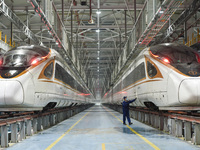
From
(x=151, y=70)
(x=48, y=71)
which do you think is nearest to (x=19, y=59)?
(x=48, y=71)

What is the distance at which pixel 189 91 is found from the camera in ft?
32.9

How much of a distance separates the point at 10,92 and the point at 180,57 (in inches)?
273

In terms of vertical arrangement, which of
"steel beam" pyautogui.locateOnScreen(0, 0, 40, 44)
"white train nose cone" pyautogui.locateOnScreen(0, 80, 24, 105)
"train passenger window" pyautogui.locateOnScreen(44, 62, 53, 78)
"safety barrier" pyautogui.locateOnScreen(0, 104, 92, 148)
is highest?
"steel beam" pyautogui.locateOnScreen(0, 0, 40, 44)

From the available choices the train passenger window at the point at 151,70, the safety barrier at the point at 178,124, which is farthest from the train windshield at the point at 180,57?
the safety barrier at the point at 178,124

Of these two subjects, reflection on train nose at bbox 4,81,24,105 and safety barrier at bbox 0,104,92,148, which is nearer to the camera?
safety barrier at bbox 0,104,92,148

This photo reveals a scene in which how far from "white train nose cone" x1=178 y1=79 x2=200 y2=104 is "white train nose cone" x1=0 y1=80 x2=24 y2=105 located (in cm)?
591

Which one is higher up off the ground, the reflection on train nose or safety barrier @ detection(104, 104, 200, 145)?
the reflection on train nose

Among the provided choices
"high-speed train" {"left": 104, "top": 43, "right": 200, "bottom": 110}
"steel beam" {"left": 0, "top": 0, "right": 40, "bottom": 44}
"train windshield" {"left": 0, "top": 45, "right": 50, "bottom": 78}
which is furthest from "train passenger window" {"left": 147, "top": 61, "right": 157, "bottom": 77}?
"steel beam" {"left": 0, "top": 0, "right": 40, "bottom": 44}

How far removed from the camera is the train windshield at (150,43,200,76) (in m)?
10.9

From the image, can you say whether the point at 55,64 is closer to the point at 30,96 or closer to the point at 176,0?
the point at 30,96

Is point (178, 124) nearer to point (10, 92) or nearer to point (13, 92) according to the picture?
point (13, 92)

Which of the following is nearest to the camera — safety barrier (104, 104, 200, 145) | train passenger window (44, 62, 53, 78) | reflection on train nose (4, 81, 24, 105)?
safety barrier (104, 104, 200, 145)

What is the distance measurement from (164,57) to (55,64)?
5.50m

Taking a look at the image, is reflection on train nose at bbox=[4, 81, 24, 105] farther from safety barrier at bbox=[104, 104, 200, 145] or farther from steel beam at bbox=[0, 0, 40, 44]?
safety barrier at bbox=[104, 104, 200, 145]
